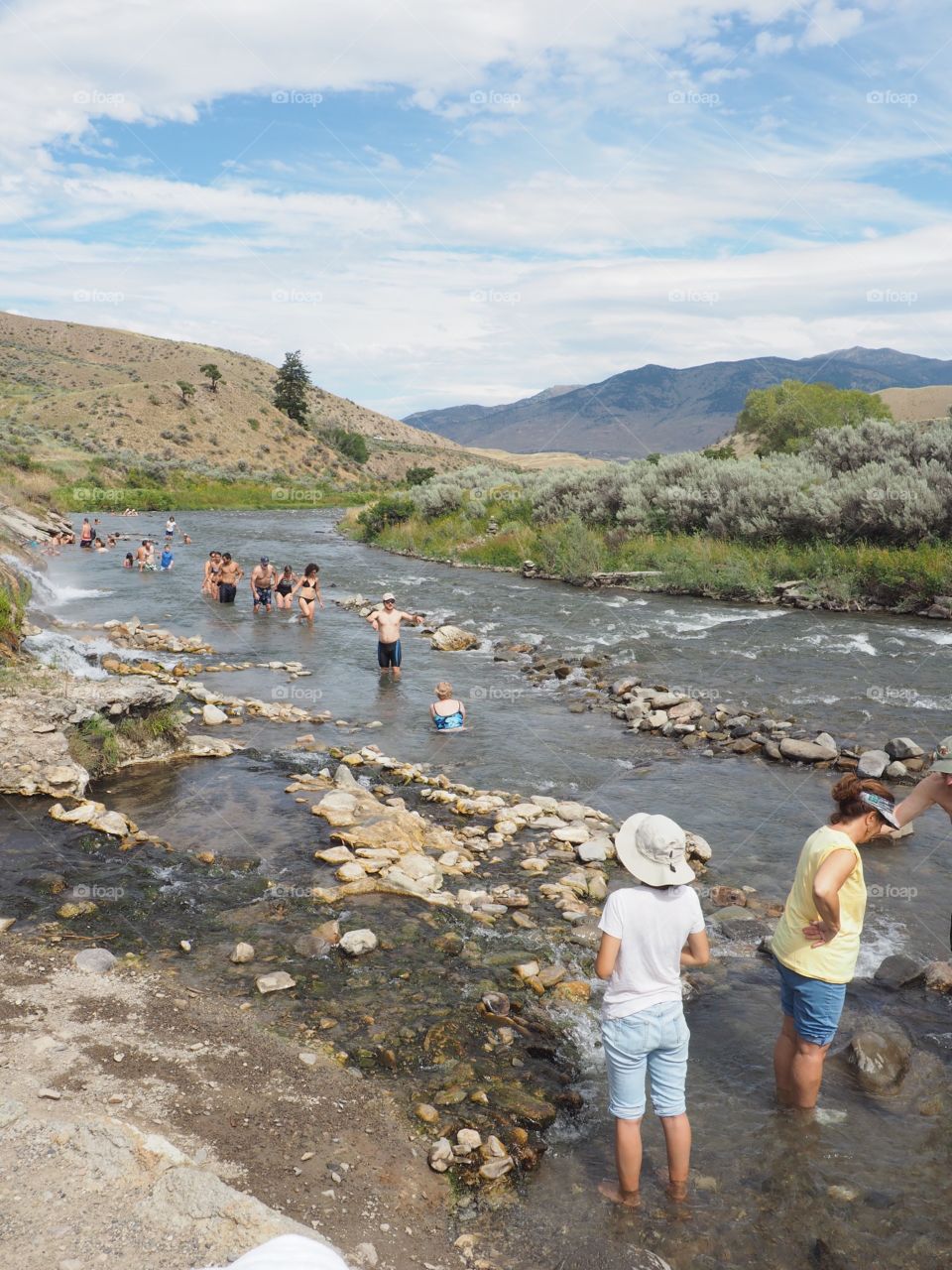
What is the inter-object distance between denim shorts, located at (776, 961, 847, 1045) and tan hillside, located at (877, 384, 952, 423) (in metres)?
113

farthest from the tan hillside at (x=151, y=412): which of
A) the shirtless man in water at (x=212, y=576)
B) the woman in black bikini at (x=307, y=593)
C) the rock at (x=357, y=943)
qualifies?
the rock at (x=357, y=943)

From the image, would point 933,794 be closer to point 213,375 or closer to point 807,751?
point 807,751

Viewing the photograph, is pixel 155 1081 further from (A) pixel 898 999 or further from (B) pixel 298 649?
(B) pixel 298 649

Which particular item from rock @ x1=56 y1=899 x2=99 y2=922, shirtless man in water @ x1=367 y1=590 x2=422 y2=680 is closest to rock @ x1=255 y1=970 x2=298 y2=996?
rock @ x1=56 y1=899 x2=99 y2=922

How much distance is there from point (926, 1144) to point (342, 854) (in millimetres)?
5161

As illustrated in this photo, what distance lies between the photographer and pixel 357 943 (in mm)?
6719

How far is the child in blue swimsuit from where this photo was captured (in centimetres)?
1385

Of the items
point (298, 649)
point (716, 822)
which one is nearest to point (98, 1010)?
point (716, 822)

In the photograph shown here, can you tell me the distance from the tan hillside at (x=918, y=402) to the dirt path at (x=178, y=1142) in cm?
11472

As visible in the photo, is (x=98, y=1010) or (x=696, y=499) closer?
(x=98, y=1010)

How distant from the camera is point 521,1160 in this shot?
477cm

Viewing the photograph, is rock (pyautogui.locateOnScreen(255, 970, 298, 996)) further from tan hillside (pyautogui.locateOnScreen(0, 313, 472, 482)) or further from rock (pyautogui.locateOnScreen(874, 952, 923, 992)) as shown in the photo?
tan hillside (pyautogui.locateOnScreen(0, 313, 472, 482))

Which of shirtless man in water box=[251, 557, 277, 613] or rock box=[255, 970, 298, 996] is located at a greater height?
shirtless man in water box=[251, 557, 277, 613]

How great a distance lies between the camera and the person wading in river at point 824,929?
504 centimetres
